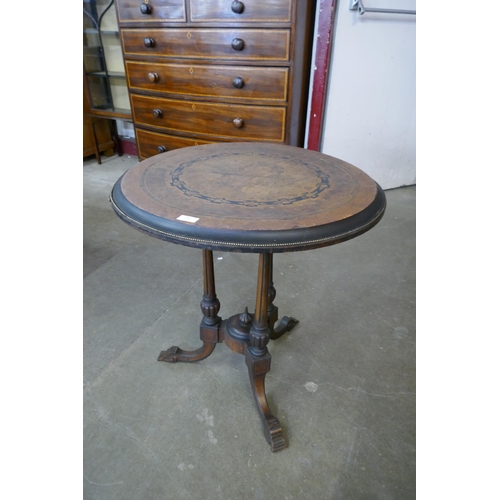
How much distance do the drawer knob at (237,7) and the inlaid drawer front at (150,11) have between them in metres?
0.39

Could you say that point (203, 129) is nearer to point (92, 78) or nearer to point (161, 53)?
point (161, 53)

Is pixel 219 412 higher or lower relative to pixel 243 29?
lower

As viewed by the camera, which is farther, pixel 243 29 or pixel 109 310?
pixel 243 29

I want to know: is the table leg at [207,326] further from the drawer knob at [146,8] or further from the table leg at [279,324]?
the drawer knob at [146,8]

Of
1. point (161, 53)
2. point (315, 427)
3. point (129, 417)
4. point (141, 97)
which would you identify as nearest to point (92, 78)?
point (141, 97)

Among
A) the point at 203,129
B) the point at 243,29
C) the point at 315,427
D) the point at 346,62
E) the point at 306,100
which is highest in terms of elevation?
the point at 243,29

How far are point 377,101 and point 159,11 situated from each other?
179cm

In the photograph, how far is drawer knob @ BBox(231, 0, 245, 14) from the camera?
2414mm

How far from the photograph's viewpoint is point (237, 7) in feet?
7.95

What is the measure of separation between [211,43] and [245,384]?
2226 mm

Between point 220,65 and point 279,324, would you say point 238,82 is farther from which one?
point 279,324

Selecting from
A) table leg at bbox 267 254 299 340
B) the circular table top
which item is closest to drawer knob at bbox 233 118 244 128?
the circular table top

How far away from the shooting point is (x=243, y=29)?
2.49m

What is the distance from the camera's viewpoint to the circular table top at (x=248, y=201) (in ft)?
3.11
